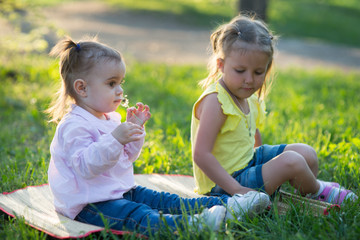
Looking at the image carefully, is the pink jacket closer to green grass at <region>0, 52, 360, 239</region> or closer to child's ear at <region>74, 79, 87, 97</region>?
child's ear at <region>74, 79, 87, 97</region>

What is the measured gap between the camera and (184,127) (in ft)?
13.6

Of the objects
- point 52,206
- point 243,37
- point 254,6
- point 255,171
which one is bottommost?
point 52,206

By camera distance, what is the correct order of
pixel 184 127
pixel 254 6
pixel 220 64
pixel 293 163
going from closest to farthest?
1. pixel 293 163
2. pixel 220 64
3. pixel 184 127
4. pixel 254 6

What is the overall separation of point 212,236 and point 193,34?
11432mm

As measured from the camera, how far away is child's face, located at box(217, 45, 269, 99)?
246cm

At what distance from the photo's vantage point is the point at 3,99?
4785mm

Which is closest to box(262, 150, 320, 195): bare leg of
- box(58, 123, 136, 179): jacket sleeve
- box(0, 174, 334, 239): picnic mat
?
box(0, 174, 334, 239): picnic mat

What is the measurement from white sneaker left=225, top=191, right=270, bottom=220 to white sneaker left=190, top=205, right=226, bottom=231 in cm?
11

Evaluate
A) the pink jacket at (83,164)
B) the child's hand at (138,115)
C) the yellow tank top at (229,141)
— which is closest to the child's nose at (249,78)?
the yellow tank top at (229,141)

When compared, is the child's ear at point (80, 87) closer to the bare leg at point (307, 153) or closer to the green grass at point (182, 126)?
the green grass at point (182, 126)

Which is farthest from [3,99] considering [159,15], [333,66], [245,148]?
[159,15]

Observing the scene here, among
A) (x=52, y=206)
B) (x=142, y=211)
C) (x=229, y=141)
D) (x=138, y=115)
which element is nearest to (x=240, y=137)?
(x=229, y=141)

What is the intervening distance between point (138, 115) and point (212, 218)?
2.25ft

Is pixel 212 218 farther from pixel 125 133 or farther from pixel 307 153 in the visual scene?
pixel 307 153
